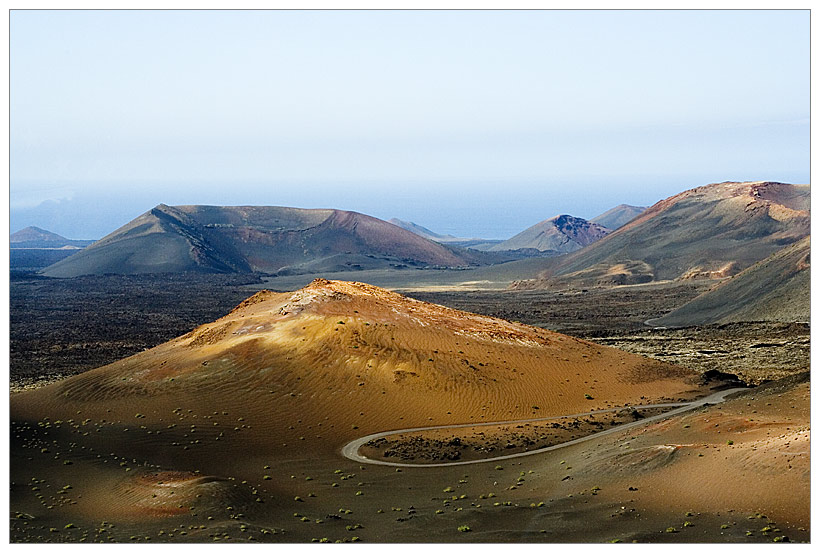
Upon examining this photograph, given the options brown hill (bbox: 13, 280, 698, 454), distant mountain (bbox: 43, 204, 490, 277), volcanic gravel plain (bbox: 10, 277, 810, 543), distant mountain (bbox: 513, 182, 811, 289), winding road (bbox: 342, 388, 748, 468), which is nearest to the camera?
volcanic gravel plain (bbox: 10, 277, 810, 543)

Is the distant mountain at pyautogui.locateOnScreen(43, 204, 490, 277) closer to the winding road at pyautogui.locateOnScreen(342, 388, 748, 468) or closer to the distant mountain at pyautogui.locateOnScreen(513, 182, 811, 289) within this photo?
the distant mountain at pyautogui.locateOnScreen(513, 182, 811, 289)

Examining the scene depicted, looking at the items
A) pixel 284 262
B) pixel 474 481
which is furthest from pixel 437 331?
pixel 284 262

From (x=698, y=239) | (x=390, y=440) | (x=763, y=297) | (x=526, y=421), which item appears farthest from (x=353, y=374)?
(x=698, y=239)

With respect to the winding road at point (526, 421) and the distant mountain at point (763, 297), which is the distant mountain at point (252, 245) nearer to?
the distant mountain at point (763, 297)

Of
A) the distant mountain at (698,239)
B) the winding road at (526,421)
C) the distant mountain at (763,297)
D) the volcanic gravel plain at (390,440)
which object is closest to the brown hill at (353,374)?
the volcanic gravel plain at (390,440)

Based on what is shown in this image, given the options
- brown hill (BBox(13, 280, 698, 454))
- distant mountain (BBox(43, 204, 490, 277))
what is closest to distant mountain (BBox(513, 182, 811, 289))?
distant mountain (BBox(43, 204, 490, 277))

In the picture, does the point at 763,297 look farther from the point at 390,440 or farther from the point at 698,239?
the point at 698,239
